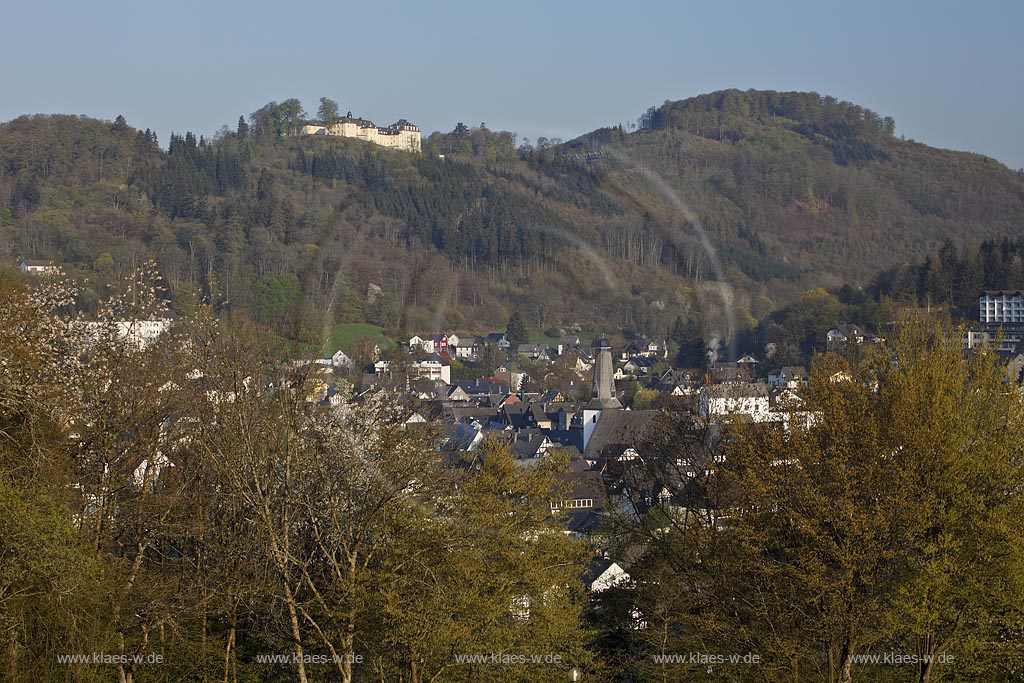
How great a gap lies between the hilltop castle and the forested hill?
177 centimetres

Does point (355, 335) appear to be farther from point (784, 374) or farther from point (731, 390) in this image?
point (731, 390)

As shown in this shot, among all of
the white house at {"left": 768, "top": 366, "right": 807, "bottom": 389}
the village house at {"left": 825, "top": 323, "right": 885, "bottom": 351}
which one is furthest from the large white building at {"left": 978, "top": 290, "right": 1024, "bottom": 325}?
the white house at {"left": 768, "top": 366, "right": 807, "bottom": 389}

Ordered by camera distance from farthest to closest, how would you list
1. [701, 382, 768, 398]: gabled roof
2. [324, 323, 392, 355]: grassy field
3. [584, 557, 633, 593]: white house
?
1. [324, 323, 392, 355]: grassy field
2. [701, 382, 768, 398]: gabled roof
3. [584, 557, 633, 593]: white house

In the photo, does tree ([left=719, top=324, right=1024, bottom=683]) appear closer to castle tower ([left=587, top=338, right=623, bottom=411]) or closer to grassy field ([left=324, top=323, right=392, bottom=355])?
castle tower ([left=587, top=338, right=623, bottom=411])

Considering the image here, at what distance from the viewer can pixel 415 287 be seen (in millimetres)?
45625

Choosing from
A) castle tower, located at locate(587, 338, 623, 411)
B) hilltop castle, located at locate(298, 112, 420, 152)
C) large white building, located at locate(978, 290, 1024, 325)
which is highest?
hilltop castle, located at locate(298, 112, 420, 152)

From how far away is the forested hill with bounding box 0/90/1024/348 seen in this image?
43.6 meters

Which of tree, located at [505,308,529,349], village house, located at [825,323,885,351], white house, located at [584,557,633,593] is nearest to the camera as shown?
white house, located at [584,557,633,593]

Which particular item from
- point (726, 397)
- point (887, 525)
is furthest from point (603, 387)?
point (887, 525)

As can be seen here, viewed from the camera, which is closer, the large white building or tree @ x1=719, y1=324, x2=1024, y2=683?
tree @ x1=719, y1=324, x2=1024, y2=683

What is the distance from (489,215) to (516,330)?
23.6 feet

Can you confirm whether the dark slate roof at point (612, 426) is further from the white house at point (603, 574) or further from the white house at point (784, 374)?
the white house at point (603, 574)

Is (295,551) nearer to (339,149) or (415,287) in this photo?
(415,287)

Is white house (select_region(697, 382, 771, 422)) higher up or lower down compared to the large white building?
lower down
